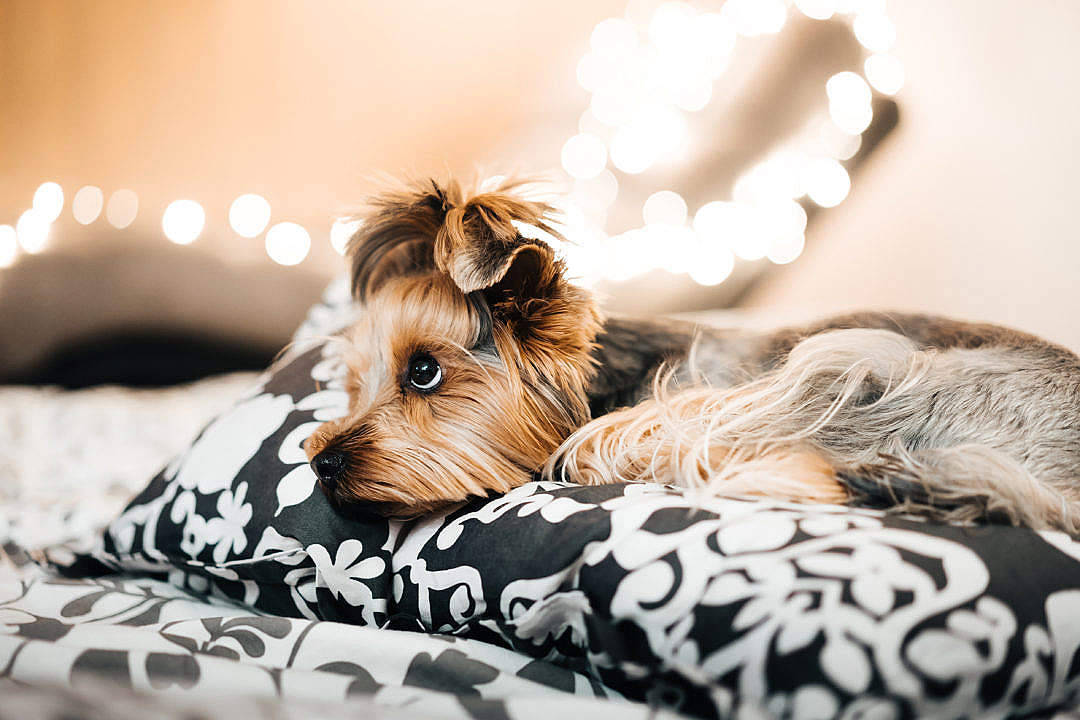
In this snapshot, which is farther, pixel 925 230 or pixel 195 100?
pixel 195 100

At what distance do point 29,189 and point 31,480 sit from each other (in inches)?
127

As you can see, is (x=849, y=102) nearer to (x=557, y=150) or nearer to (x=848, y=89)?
(x=848, y=89)

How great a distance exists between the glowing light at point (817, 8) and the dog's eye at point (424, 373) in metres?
2.96

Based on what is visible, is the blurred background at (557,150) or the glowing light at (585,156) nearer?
the blurred background at (557,150)

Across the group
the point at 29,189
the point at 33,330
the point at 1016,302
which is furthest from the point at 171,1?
the point at 1016,302

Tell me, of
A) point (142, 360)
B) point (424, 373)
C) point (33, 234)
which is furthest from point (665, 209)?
point (33, 234)

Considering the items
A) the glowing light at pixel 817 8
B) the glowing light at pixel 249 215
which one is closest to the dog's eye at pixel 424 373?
the glowing light at pixel 249 215

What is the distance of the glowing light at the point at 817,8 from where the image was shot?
3.20 meters

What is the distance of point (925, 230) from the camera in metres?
3.01

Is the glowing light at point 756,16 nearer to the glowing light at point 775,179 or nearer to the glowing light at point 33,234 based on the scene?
the glowing light at point 775,179

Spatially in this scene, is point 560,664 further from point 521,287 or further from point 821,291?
point 821,291

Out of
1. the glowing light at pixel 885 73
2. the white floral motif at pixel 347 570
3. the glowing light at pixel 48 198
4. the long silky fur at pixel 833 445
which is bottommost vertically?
the white floral motif at pixel 347 570

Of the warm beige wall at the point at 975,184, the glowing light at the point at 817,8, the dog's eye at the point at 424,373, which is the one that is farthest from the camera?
the glowing light at the point at 817,8

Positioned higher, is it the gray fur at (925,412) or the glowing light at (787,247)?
the glowing light at (787,247)
